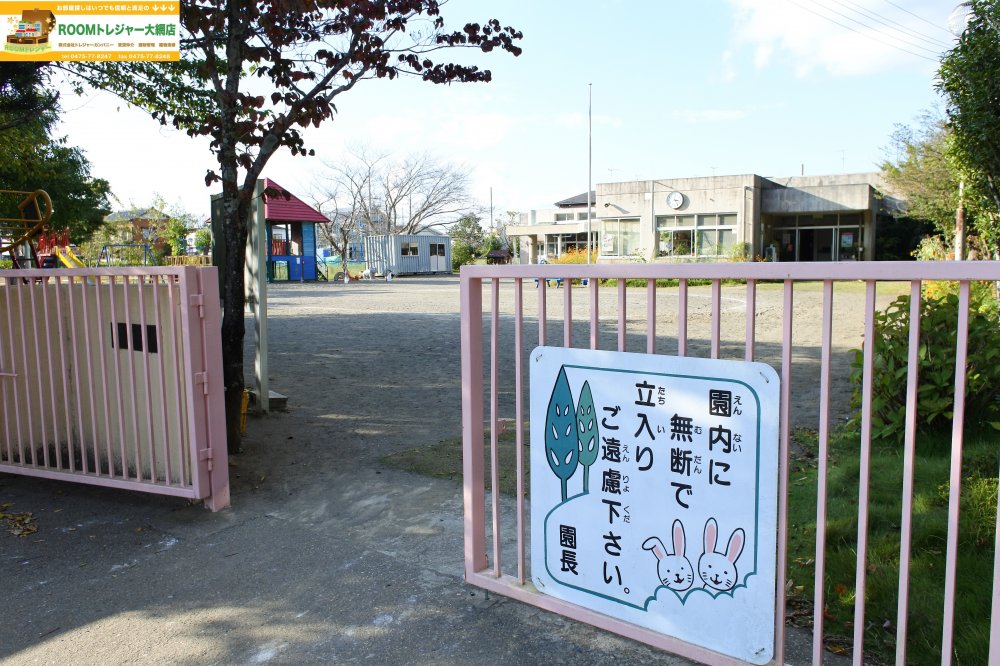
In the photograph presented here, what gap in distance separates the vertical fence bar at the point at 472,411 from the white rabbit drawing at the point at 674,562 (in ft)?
2.84

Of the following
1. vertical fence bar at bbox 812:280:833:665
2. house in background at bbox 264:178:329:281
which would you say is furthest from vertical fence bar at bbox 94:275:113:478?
house in background at bbox 264:178:329:281

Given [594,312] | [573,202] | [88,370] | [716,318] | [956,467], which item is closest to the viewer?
[956,467]

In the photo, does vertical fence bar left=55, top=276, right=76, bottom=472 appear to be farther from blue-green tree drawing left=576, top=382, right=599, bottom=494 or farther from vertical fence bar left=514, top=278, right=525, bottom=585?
blue-green tree drawing left=576, top=382, right=599, bottom=494

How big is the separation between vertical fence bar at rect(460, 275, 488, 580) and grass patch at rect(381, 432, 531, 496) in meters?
1.31

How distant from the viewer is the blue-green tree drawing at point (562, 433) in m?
2.92

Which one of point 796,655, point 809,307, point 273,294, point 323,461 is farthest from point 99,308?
point 273,294

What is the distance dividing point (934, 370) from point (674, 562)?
3123mm

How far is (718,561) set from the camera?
2568 mm

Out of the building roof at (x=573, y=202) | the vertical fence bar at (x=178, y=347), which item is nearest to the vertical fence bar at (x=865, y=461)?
the vertical fence bar at (x=178, y=347)

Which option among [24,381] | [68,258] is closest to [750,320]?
[24,381]

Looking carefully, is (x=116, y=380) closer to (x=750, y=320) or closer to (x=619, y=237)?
(x=750, y=320)

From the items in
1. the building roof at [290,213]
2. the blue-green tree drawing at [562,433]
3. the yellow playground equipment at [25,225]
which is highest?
the building roof at [290,213]

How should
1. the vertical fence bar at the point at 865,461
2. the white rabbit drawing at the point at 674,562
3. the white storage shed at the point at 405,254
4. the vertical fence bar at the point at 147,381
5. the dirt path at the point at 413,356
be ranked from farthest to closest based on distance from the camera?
the white storage shed at the point at 405,254 < the dirt path at the point at 413,356 < the vertical fence bar at the point at 147,381 < the white rabbit drawing at the point at 674,562 < the vertical fence bar at the point at 865,461

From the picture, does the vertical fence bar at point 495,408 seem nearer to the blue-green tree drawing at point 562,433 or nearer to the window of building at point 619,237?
the blue-green tree drawing at point 562,433
